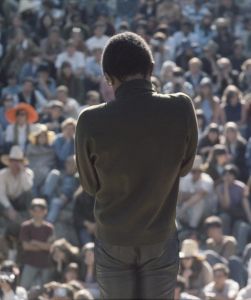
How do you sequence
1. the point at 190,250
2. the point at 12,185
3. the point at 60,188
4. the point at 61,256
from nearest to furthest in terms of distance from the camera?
the point at 190,250 → the point at 61,256 → the point at 12,185 → the point at 60,188

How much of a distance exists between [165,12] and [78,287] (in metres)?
10.4

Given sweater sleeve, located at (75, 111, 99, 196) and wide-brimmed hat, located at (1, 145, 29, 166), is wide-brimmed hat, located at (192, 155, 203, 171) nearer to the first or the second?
wide-brimmed hat, located at (1, 145, 29, 166)

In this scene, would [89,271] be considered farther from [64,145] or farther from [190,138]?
Result: [190,138]

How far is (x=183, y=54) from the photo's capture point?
16.7 metres

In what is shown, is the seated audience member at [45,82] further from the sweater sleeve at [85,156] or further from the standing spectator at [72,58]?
the sweater sleeve at [85,156]

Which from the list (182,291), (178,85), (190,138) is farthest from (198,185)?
(190,138)

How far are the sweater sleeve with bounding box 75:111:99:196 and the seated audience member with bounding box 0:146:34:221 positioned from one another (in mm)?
8134

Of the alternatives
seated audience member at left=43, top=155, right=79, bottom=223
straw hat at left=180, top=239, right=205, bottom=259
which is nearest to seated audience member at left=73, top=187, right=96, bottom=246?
seated audience member at left=43, top=155, right=79, bottom=223

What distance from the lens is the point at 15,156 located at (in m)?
11.9

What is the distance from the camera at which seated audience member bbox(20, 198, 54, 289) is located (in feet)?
35.9

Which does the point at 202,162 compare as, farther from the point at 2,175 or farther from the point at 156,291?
the point at 156,291

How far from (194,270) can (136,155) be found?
667 cm

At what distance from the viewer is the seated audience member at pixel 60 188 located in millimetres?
11898

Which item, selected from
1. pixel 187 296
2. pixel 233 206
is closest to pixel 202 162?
pixel 233 206
